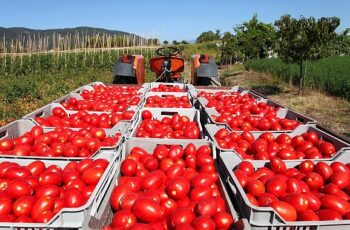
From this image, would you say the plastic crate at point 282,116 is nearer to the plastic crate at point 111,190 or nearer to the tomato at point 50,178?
the plastic crate at point 111,190

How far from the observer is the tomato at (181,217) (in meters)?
2.19

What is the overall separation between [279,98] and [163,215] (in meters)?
12.6

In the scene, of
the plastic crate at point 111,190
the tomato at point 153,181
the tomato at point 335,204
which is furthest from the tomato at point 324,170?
the tomato at point 153,181

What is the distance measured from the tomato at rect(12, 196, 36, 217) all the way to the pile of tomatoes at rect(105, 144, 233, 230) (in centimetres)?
58

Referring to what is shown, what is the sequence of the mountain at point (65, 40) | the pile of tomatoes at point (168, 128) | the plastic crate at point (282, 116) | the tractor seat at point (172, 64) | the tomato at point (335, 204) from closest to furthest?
the tomato at point (335, 204) → the pile of tomatoes at point (168, 128) → the plastic crate at point (282, 116) → the tractor seat at point (172, 64) → the mountain at point (65, 40)

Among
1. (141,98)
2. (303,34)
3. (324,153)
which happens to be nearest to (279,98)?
(303,34)

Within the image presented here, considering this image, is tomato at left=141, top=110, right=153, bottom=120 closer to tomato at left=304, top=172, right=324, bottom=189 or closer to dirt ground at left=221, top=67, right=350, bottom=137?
tomato at left=304, top=172, right=324, bottom=189

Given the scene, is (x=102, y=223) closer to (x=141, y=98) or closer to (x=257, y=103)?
(x=141, y=98)

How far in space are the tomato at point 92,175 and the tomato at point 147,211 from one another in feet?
1.68

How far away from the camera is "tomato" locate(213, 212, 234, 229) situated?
6.97 ft

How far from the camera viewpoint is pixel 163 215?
2.35 m

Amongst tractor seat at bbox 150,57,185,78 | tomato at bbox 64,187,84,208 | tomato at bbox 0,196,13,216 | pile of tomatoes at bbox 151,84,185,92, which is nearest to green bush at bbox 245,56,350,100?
tractor seat at bbox 150,57,185,78

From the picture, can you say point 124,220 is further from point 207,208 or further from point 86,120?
point 86,120

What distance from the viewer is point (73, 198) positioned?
2277mm
